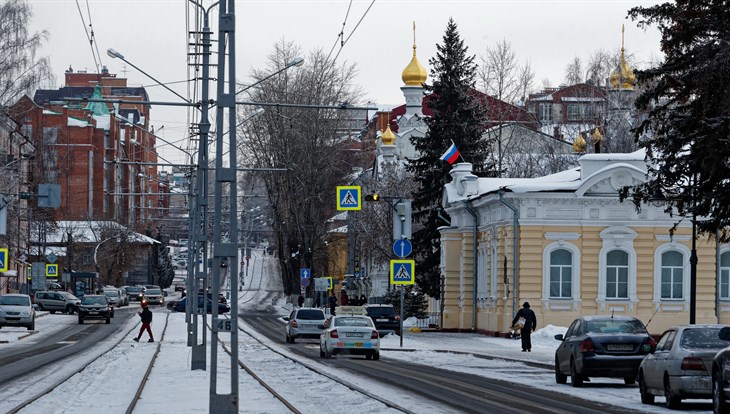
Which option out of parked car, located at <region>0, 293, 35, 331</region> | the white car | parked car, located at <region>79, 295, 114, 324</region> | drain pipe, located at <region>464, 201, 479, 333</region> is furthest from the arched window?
parked car, located at <region>79, 295, 114, 324</region>

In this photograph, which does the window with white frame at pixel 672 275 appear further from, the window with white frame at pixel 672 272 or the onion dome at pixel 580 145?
the onion dome at pixel 580 145

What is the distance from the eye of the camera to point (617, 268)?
55250mm

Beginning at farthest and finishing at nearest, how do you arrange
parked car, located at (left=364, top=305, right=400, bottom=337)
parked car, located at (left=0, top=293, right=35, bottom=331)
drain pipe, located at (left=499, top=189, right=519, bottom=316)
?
parked car, located at (left=0, top=293, right=35, bottom=331) < parked car, located at (left=364, top=305, right=400, bottom=337) < drain pipe, located at (left=499, top=189, right=519, bottom=316)

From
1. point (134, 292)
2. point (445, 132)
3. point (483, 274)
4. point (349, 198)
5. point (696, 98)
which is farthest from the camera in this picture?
point (134, 292)

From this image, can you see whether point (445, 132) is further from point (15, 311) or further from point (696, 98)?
point (696, 98)

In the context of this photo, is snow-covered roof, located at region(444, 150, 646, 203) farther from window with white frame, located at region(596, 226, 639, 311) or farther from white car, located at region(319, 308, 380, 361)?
white car, located at region(319, 308, 380, 361)

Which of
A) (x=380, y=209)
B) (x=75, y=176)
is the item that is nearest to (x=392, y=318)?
(x=380, y=209)

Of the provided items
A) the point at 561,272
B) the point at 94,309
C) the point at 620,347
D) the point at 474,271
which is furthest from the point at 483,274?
the point at 620,347

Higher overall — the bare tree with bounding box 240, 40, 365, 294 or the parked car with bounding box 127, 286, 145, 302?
the bare tree with bounding box 240, 40, 365, 294

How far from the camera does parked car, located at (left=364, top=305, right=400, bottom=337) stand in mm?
60312

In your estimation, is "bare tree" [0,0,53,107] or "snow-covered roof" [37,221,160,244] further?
"snow-covered roof" [37,221,160,244]

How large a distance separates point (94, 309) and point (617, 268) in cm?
3075

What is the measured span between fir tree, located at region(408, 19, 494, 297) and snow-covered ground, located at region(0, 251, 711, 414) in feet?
57.7

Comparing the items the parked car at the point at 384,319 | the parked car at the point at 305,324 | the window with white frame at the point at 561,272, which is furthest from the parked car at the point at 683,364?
the parked car at the point at 384,319
